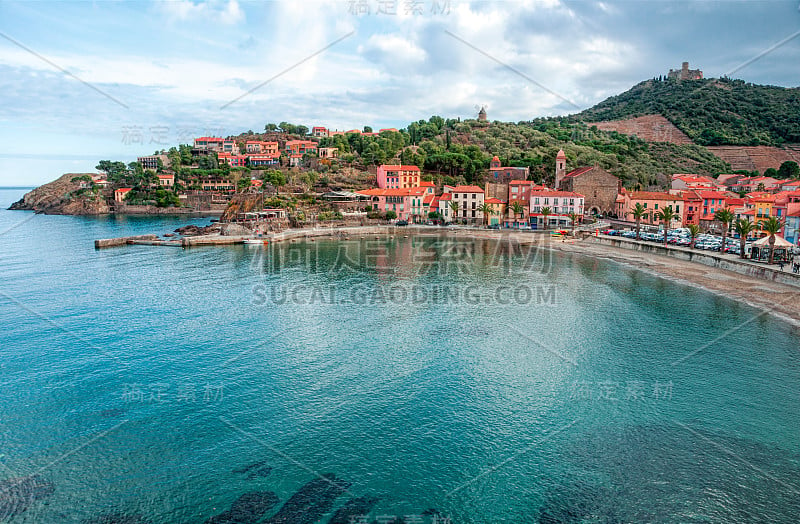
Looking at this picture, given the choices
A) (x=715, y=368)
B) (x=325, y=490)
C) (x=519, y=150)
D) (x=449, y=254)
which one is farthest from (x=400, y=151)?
(x=325, y=490)

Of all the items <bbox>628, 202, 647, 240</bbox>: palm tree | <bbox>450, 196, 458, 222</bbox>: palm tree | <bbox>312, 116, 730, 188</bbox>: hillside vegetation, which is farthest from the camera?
<bbox>312, 116, 730, 188</bbox>: hillside vegetation

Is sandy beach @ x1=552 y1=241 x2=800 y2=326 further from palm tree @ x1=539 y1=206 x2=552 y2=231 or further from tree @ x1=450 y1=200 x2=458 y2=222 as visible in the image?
tree @ x1=450 y1=200 x2=458 y2=222

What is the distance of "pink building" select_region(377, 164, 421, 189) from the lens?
258 ft

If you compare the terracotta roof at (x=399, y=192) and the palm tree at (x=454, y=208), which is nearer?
the palm tree at (x=454, y=208)

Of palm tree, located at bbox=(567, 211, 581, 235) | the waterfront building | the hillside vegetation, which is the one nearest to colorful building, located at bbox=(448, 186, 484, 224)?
the hillside vegetation

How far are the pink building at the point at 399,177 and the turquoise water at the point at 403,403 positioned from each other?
1877 inches

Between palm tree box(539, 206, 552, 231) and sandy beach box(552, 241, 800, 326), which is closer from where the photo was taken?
sandy beach box(552, 241, 800, 326)

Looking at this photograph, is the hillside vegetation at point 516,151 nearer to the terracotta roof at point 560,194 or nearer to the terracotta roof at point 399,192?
the terracotta roof at point 399,192

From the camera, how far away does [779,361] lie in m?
20.5

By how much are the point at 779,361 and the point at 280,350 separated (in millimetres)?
21458

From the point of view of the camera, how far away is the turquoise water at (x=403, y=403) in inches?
487

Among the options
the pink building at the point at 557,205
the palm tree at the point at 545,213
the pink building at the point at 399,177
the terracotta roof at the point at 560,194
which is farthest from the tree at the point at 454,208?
Result: the palm tree at the point at 545,213

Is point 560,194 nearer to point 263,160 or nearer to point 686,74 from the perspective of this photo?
point 263,160

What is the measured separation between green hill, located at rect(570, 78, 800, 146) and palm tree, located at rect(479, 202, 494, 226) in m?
70.1
